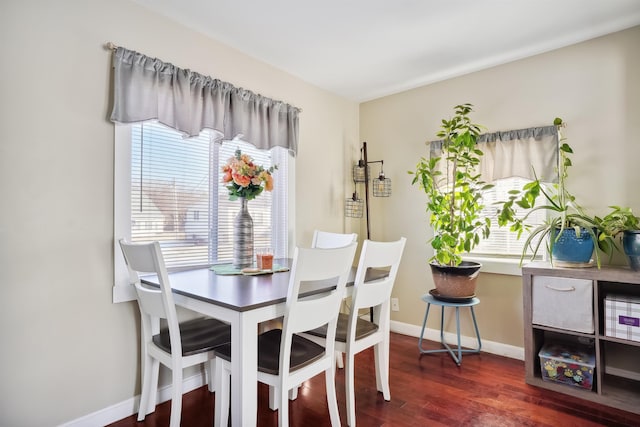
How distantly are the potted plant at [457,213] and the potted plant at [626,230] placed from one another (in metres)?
0.69

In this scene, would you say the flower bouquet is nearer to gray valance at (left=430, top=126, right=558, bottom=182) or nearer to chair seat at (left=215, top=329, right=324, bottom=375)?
chair seat at (left=215, top=329, right=324, bottom=375)

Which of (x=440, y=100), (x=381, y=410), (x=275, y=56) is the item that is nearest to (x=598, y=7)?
(x=440, y=100)

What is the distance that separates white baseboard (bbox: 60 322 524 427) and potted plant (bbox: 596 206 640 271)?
3.56ft

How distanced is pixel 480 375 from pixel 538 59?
2408mm

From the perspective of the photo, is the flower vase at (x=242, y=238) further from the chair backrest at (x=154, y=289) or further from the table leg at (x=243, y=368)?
the table leg at (x=243, y=368)

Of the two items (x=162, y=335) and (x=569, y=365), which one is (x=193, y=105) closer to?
(x=162, y=335)

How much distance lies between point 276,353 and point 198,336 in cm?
48

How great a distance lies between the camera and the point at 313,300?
161 centimetres

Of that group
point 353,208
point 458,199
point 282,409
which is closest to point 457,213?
point 458,199

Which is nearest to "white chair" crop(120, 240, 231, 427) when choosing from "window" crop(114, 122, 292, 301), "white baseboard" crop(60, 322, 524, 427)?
"white baseboard" crop(60, 322, 524, 427)

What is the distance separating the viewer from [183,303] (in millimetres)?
1718

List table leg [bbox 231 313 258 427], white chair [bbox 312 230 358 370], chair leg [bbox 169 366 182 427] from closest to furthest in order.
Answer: table leg [bbox 231 313 258 427] → chair leg [bbox 169 366 182 427] → white chair [bbox 312 230 358 370]

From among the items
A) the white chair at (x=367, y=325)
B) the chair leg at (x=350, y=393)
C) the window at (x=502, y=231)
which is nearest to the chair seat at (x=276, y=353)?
the white chair at (x=367, y=325)

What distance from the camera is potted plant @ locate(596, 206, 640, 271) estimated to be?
6.82ft
